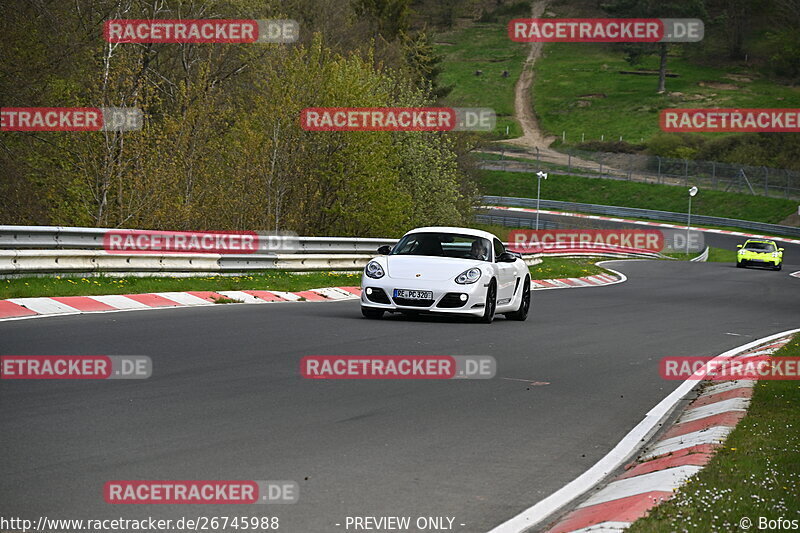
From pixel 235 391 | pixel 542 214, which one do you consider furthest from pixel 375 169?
pixel 542 214

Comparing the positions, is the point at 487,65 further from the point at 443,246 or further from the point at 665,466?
the point at 665,466

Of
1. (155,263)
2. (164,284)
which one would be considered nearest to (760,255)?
(155,263)

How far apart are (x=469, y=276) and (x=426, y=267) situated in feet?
2.11

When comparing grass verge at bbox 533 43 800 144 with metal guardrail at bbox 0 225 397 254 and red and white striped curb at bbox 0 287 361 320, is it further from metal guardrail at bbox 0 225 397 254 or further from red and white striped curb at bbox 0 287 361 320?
metal guardrail at bbox 0 225 397 254

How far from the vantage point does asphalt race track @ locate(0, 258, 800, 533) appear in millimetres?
5945

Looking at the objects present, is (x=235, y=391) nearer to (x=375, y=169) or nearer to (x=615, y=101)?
(x=375, y=169)

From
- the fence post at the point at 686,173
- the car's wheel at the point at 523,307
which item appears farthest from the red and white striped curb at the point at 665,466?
the fence post at the point at 686,173

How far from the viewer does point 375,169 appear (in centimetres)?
3597

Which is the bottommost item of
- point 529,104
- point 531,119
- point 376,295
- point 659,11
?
point 376,295

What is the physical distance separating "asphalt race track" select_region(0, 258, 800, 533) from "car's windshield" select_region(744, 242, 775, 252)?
3412cm

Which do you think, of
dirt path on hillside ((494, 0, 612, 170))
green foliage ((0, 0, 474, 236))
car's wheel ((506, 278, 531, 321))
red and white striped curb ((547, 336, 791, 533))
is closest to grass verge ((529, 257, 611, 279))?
green foliage ((0, 0, 474, 236))

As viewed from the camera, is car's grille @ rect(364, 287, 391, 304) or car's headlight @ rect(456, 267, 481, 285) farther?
car's headlight @ rect(456, 267, 481, 285)

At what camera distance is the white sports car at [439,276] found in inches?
634

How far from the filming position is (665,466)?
23.0 ft
